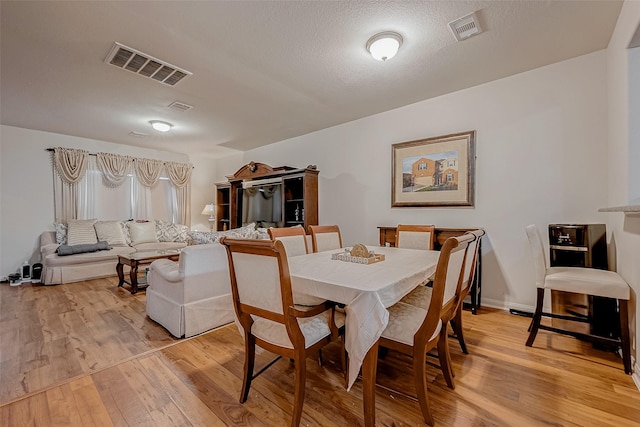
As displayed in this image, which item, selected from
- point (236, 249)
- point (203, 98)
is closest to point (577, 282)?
point (236, 249)

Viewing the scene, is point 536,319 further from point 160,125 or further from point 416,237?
point 160,125

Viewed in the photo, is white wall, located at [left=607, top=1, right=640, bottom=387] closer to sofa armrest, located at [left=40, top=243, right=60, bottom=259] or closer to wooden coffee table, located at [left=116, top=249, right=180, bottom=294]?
wooden coffee table, located at [left=116, top=249, right=180, bottom=294]

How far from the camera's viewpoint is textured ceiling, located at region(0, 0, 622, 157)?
194 centimetres

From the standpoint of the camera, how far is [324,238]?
280 centimetres

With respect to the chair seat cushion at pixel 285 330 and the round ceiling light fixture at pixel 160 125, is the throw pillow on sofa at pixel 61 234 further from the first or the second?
the chair seat cushion at pixel 285 330

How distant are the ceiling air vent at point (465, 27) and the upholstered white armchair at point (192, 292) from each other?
2.70 meters

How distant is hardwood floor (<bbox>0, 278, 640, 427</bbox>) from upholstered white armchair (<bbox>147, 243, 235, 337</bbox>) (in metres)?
0.15

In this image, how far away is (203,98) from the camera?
3.40 meters

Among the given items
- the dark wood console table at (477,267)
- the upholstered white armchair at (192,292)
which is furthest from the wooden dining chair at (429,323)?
the upholstered white armchair at (192,292)

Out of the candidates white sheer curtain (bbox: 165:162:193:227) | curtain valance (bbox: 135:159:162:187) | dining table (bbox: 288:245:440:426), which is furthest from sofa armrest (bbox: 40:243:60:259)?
dining table (bbox: 288:245:440:426)

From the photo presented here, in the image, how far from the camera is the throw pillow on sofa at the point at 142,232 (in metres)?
5.29

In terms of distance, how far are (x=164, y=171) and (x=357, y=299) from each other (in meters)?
6.25

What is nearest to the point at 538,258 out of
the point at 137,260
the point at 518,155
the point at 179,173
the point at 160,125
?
the point at 518,155

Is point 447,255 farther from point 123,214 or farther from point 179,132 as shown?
point 123,214
